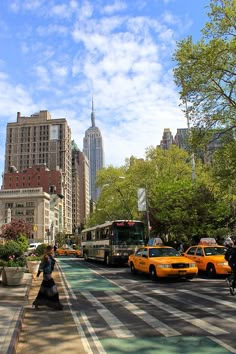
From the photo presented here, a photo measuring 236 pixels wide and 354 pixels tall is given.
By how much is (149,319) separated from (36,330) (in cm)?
255

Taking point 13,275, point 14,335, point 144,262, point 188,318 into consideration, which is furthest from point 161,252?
point 14,335

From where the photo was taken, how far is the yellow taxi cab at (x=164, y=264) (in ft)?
53.5

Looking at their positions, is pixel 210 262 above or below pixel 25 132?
below

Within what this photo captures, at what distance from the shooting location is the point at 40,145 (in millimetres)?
176875

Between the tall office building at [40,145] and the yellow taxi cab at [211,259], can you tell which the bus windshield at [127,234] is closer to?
the yellow taxi cab at [211,259]

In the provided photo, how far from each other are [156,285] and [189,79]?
11758 millimetres

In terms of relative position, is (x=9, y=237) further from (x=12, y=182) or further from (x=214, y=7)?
(x=12, y=182)

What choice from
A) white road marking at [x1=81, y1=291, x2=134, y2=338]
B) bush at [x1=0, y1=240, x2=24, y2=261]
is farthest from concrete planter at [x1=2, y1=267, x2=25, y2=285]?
white road marking at [x1=81, y1=291, x2=134, y2=338]

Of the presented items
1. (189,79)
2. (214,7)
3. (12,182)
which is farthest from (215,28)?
(12,182)

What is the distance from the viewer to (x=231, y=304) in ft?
34.6

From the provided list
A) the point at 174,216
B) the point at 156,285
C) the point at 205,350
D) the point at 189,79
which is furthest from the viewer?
the point at 174,216

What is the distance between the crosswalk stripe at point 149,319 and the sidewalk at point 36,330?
5.28ft

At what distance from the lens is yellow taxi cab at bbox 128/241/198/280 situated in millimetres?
16297

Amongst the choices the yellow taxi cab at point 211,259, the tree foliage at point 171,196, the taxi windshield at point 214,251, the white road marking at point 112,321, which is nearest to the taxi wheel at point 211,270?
the yellow taxi cab at point 211,259
